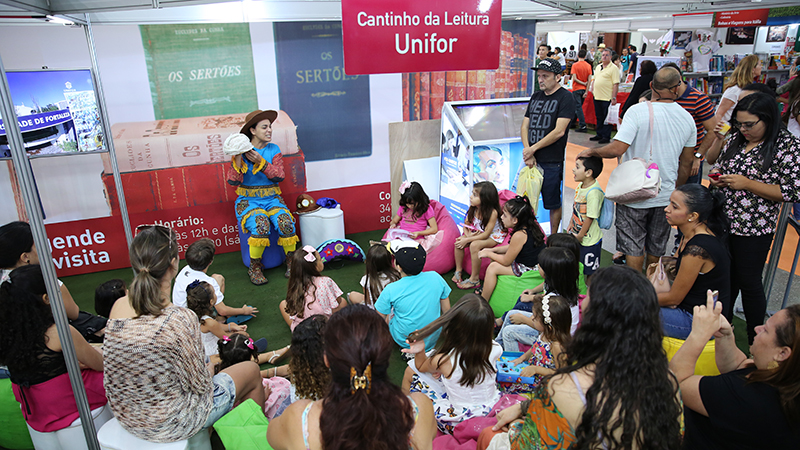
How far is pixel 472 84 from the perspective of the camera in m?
5.87

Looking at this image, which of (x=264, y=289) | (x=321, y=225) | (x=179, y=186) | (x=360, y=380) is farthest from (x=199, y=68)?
(x=360, y=380)

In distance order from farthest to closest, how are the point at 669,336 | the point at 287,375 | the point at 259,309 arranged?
the point at 259,309
the point at 287,375
the point at 669,336

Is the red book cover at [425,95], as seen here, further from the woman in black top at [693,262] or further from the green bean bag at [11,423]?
the green bean bag at [11,423]

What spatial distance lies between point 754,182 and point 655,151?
0.73 metres

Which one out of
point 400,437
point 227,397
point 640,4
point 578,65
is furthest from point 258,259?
point 578,65

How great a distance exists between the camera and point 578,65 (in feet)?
38.9

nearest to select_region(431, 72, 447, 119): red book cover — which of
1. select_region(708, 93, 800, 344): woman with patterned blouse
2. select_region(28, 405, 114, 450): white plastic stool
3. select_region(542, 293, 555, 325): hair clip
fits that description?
select_region(708, 93, 800, 344): woman with patterned blouse

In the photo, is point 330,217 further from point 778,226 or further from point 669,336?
point 778,226

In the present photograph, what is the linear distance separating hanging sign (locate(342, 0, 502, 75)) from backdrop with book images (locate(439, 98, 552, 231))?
4.12 feet

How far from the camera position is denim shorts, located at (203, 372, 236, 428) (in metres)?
2.35

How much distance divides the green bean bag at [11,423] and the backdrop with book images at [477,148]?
3.87 metres

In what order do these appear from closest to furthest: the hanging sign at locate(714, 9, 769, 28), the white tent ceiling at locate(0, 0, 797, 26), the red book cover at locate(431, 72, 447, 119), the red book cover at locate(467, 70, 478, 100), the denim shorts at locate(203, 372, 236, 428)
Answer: the denim shorts at locate(203, 372, 236, 428), the white tent ceiling at locate(0, 0, 797, 26), the red book cover at locate(431, 72, 447, 119), the red book cover at locate(467, 70, 478, 100), the hanging sign at locate(714, 9, 769, 28)

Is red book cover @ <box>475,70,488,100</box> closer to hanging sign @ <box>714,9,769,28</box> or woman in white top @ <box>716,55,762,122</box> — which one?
woman in white top @ <box>716,55,762,122</box>

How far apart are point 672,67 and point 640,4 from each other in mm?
1354
